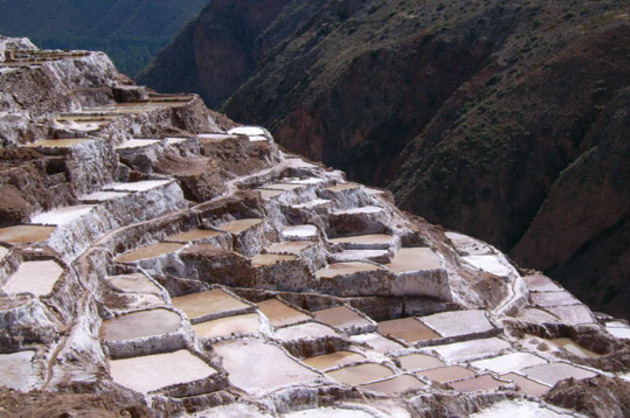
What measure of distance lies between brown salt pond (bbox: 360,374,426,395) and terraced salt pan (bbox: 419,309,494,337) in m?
4.30

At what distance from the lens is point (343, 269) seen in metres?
23.5

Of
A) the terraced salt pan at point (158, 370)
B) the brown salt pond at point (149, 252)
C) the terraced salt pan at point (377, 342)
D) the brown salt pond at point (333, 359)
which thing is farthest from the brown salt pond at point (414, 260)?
the terraced salt pan at point (158, 370)

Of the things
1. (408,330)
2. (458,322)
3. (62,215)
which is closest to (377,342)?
(408,330)

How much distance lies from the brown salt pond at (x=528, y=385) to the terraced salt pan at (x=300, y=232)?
6679mm

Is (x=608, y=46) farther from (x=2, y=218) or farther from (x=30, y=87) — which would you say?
(x=2, y=218)

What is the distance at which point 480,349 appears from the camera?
70.8 feet

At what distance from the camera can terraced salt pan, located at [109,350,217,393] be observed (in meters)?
15.0

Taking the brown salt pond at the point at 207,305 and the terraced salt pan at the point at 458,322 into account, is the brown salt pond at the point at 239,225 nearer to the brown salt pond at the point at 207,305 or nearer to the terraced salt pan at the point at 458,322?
the brown salt pond at the point at 207,305

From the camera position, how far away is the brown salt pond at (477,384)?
59.8 feet

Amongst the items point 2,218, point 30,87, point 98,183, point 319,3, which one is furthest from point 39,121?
point 319,3

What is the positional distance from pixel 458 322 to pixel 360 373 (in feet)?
17.8

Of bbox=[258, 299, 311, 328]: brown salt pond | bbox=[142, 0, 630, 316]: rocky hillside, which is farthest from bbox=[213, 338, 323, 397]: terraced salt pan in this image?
bbox=[142, 0, 630, 316]: rocky hillside

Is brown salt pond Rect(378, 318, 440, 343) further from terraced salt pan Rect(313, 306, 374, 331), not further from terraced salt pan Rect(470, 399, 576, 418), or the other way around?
terraced salt pan Rect(470, 399, 576, 418)

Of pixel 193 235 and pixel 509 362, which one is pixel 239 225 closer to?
pixel 193 235
